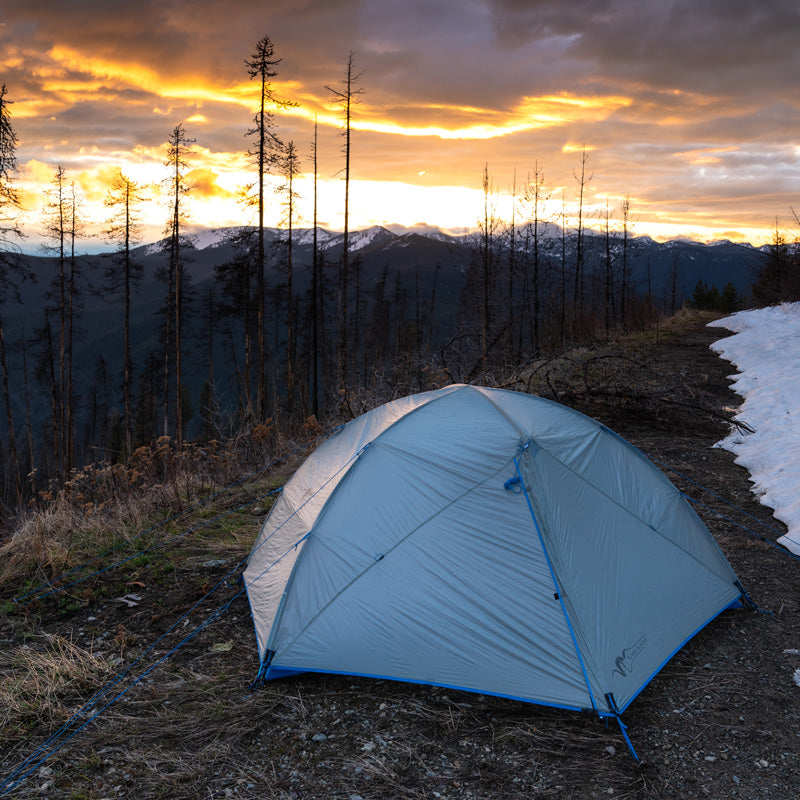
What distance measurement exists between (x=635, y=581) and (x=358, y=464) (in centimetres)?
238

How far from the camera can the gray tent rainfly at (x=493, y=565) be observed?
152 inches

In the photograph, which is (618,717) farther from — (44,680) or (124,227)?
(124,227)

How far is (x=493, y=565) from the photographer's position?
4.12 metres

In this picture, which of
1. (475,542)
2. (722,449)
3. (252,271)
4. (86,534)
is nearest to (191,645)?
(475,542)

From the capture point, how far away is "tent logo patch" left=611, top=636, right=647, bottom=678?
12.5 ft

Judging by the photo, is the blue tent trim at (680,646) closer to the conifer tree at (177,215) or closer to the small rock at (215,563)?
the small rock at (215,563)

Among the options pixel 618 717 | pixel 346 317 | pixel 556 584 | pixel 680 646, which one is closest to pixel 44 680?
pixel 556 584

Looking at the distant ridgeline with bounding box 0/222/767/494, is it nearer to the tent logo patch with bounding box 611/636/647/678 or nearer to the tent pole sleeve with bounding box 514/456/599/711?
the tent pole sleeve with bounding box 514/456/599/711

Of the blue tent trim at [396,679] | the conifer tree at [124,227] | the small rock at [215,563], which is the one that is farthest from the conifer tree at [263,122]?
the blue tent trim at [396,679]

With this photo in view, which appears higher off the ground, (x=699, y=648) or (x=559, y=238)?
(x=559, y=238)

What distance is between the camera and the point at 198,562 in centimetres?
642

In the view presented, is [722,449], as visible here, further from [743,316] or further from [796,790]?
[743,316]

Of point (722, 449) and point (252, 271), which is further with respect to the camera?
point (252, 271)

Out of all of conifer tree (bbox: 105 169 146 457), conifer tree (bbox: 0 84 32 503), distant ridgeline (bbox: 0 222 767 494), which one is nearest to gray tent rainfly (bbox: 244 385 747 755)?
distant ridgeline (bbox: 0 222 767 494)
